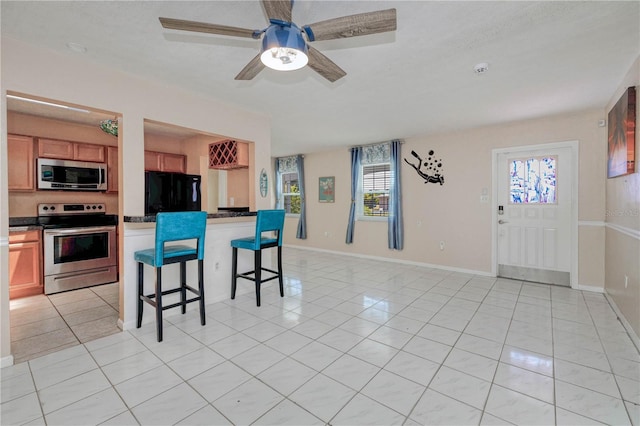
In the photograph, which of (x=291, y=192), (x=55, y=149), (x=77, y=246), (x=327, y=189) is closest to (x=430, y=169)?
(x=327, y=189)

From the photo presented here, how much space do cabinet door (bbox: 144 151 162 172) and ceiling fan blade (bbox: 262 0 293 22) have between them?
424cm

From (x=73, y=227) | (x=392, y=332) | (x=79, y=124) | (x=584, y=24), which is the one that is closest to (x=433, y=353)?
(x=392, y=332)

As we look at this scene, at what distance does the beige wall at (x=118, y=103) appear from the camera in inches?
84.7

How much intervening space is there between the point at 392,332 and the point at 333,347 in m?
0.62

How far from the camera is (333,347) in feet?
7.93

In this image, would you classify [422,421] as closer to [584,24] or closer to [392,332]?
Answer: [392,332]

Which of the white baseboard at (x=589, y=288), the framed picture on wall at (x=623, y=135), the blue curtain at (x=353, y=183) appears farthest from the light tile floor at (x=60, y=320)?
the white baseboard at (x=589, y=288)

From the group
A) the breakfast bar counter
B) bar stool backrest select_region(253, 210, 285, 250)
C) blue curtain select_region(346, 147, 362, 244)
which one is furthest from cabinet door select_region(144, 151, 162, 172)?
blue curtain select_region(346, 147, 362, 244)

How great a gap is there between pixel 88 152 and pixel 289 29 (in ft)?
14.2

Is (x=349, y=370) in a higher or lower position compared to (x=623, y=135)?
lower

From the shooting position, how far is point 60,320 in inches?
117

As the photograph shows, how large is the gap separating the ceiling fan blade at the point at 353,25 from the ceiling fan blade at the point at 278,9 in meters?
0.13

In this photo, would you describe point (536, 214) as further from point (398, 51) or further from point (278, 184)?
point (278, 184)

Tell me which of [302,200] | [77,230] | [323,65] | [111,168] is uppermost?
[323,65]
